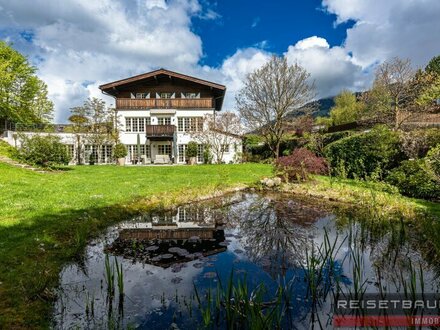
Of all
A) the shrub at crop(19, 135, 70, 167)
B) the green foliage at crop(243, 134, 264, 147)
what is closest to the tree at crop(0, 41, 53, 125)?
the shrub at crop(19, 135, 70, 167)

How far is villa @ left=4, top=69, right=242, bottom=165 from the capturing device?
31.2m

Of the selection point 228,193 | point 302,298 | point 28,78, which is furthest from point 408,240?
point 28,78

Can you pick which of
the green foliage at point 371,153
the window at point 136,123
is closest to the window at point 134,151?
the window at point 136,123

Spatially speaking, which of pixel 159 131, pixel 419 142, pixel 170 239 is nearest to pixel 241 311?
pixel 170 239

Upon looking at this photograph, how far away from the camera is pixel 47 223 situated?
261 inches

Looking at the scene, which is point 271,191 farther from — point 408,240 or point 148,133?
point 148,133

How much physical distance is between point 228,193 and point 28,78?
138 ft

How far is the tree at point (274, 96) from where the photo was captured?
2609 centimetres

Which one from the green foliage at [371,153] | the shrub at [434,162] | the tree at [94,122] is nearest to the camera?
the shrub at [434,162]

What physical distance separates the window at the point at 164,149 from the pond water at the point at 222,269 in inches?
976

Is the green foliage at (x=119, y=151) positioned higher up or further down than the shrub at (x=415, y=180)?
higher up

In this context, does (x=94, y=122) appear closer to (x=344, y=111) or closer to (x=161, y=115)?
(x=161, y=115)

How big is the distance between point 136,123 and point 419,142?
90.3ft

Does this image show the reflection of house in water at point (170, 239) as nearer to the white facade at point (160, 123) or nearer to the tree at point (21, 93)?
the white facade at point (160, 123)
